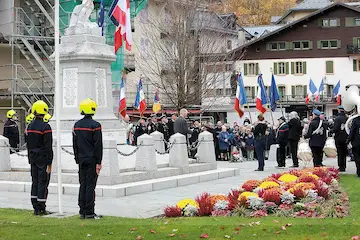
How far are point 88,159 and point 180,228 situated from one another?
2.49m

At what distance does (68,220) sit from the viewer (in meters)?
12.0

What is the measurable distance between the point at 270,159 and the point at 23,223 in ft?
63.7

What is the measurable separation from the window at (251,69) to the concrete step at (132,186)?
182ft

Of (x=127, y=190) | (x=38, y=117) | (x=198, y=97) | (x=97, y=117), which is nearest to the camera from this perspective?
(x=38, y=117)

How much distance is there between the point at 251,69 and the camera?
76062mm

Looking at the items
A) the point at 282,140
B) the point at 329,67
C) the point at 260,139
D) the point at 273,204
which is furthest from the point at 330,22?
the point at 273,204

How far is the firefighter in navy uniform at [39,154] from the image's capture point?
511 inches

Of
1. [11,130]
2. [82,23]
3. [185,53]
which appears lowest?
[11,130]

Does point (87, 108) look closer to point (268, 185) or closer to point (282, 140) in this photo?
point (268, 185)

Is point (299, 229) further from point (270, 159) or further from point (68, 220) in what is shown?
point (270, 159)

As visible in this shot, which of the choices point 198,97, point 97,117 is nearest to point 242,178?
point 97,117

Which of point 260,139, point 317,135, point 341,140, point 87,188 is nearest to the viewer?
point 87,188

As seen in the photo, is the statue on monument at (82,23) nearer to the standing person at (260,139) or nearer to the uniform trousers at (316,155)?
the standing person at (260,139)

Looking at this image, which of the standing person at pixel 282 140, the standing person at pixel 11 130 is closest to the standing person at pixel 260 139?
the standing person at pixel 282 140
